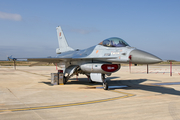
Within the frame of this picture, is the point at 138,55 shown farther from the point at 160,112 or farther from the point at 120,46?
the point at 160,112

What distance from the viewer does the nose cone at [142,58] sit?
29.4ft

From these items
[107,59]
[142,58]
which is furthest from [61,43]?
[142,58]

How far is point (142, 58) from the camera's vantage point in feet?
30.4

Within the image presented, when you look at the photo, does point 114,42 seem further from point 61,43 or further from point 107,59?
point 61,43

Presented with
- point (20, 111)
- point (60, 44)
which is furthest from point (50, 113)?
point (60, 44)

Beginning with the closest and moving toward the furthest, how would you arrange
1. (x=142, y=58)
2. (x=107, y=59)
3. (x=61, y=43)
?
(x=142, y=58), (x=107, y=59), (x=61, y=43)

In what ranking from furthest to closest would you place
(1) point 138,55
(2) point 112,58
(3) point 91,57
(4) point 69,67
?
(4) point 69,67 < (3) point 91,57 < (2) point 112,58 < (1) point 138,55

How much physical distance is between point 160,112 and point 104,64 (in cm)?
561

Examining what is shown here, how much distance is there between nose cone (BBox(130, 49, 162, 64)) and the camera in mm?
8969

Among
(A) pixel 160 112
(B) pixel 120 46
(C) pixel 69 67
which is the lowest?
(A) pixel 160 112

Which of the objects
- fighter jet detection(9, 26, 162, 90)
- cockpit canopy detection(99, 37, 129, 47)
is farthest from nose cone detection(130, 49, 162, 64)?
cockpit canopy detection(99, 37, 129, 47)

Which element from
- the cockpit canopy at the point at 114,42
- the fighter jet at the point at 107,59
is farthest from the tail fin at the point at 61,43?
the cockpit canopy at the point at 114,42

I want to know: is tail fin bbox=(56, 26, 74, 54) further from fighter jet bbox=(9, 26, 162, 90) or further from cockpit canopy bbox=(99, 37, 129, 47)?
cockpit canopy bbox=(99, 37, 129, 47)

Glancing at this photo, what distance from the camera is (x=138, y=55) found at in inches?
373
